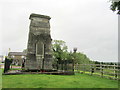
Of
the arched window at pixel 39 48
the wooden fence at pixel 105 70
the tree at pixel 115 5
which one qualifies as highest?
the tree at pixel 115 5

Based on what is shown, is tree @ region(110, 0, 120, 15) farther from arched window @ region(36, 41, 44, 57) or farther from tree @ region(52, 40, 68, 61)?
tree @ region(52, 40, 68, 61)

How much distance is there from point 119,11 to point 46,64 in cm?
996

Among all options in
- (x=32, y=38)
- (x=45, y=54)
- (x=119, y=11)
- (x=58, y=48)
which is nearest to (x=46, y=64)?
(x=45, y=54)

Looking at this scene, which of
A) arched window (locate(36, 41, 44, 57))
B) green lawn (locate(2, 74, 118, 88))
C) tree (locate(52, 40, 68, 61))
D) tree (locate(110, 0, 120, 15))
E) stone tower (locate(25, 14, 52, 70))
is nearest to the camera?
green lawn (locate(2, 74, 118, 88))

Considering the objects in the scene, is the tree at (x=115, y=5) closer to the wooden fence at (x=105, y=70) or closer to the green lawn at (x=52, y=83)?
the wooden fence at (x=105, y=70)

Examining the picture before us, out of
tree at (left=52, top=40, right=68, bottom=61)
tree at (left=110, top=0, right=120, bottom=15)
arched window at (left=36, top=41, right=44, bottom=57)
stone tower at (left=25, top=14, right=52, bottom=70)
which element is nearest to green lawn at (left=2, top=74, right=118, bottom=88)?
tree at (left=110, top=0, right=120, bottom=15)

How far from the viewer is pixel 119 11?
9414 mm

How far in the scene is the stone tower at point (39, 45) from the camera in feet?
50.4

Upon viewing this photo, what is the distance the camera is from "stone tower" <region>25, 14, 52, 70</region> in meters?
15.4

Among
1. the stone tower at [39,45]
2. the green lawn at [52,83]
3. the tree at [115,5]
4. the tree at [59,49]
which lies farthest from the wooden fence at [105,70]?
the tree at [59,49]

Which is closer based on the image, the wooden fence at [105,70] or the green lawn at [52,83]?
the green lawn at [52,83]

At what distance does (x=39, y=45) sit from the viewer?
52.3ft

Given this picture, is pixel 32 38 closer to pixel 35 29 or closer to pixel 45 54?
pixel 35 29

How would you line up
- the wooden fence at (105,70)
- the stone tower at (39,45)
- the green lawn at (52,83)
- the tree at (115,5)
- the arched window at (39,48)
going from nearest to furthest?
1. the green lawn at (52,83)
2. the tree at (115,5)
3. the wooden fence at (105,70)
4. the stone tower at (39,45)
5. the arched window at (39,48)
